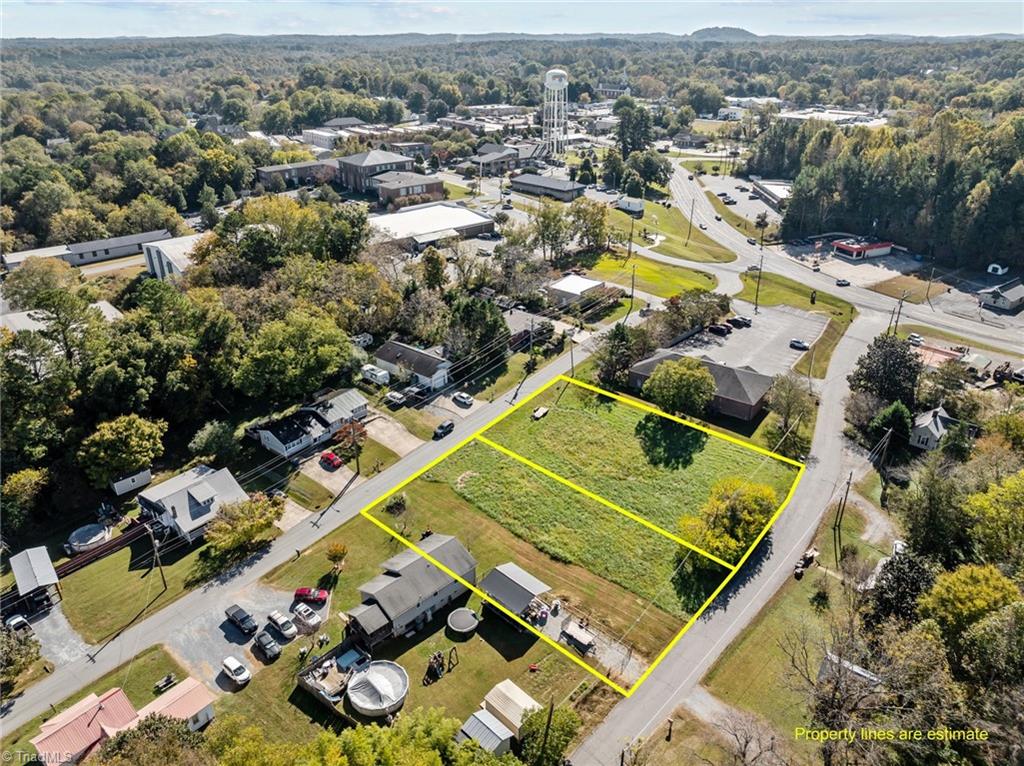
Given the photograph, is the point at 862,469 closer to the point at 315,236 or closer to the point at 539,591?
the point at 539,591

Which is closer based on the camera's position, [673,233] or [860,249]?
[860,249]

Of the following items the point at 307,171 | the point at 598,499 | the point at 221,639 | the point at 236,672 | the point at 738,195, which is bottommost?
the point at 221,639

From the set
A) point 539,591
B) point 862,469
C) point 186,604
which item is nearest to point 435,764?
point 539,591

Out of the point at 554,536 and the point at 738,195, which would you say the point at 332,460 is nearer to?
A: the point at 554,536

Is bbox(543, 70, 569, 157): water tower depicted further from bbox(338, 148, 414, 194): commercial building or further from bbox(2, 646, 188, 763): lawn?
bbox(2, 646, 188, 763): lawn

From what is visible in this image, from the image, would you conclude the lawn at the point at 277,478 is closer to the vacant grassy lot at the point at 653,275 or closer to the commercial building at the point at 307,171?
the vacant grassy lot at the point at 653,275

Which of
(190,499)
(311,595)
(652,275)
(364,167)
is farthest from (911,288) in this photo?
(364,167)
